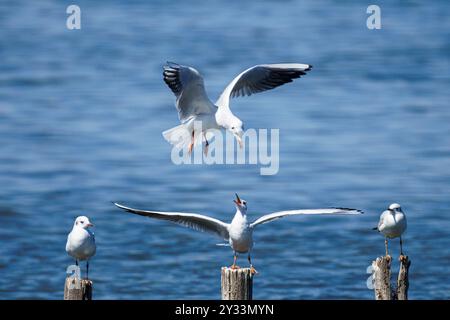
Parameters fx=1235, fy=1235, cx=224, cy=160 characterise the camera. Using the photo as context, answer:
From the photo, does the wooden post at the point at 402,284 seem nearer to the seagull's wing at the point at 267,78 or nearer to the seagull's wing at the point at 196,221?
the seagull's wing at the point at 196,221

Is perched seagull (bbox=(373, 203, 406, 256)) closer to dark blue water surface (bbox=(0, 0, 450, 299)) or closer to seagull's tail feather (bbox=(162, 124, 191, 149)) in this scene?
seagull's tail feather (bbox=(162, 124, 191, 149))

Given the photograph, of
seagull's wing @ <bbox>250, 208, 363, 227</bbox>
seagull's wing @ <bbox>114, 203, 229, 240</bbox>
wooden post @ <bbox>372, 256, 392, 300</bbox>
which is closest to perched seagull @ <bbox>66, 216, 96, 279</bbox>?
seagull's wing @ <bbox>114, 203, 229, 240</bbox>

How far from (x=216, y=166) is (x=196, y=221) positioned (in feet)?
33.8

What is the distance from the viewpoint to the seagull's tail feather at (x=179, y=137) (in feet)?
35.3

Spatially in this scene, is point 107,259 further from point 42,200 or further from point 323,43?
point 323,43

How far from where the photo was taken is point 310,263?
13852 millimetres

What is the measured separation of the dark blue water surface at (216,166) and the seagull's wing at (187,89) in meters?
2.48

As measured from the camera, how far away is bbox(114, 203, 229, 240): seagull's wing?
325 inches

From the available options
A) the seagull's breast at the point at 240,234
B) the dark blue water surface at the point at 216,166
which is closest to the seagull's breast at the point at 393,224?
the seagull's breast at the point at 240,234

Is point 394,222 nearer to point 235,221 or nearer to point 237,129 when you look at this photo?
point 235,221

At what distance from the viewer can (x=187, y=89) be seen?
35.0ft

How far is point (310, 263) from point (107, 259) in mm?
2304
